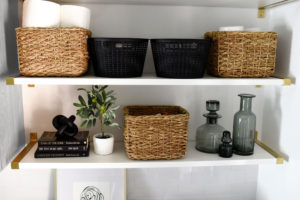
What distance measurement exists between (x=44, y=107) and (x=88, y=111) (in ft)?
0.96

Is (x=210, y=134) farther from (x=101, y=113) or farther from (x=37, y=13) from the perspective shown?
(x=37, y=13)

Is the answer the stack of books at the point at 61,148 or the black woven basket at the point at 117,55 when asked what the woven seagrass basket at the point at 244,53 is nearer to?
the black woven basket at the point at 117,55

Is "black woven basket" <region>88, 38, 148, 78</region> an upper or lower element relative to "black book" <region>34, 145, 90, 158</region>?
upper

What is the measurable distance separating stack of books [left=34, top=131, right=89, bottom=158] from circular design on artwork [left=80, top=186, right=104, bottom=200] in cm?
27

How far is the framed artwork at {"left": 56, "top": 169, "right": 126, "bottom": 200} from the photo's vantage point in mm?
1416

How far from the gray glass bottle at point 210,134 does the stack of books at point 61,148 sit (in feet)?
1.75

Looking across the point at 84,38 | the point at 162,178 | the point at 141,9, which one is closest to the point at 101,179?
the point at 162,178

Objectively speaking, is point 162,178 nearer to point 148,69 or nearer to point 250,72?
point 148,69

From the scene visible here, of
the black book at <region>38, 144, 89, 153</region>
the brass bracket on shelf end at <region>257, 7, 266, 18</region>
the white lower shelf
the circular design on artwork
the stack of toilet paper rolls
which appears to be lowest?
the circular design on artwork

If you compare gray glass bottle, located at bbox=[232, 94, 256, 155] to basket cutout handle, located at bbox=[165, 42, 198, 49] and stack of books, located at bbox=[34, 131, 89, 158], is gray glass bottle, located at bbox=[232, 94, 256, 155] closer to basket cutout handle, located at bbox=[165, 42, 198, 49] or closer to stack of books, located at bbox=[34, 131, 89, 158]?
basket cutout handle, located at bbox=[165, 42, 198, 49]

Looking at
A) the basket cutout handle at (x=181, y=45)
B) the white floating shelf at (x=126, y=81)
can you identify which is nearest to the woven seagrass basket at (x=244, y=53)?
the white floating shelf at (x=126, y=81)

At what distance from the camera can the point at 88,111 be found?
1.26 meters

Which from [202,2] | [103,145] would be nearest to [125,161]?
[103,145]

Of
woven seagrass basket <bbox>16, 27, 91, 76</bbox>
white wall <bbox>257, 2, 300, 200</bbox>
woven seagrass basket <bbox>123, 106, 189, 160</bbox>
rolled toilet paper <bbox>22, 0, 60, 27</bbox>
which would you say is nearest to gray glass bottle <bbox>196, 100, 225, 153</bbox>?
woven seagrass basket <bbox>123, 106, 189, 160</bbox>
